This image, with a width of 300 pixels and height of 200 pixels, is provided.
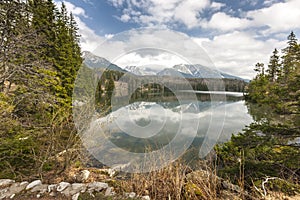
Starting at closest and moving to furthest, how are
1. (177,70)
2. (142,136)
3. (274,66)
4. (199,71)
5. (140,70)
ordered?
1. (199,71)
2. (177,70)
3. (140,70)
4. (142,136)
5. (274,66)

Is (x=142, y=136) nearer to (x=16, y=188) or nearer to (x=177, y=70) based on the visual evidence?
(x=177, y=70)

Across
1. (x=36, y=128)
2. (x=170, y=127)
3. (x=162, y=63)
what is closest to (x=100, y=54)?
(x=162, y=63)

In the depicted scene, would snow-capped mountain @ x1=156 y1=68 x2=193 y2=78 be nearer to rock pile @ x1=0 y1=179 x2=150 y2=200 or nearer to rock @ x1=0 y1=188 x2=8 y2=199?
rock pile @ x1=0 y1=179 x2=150 y2=200

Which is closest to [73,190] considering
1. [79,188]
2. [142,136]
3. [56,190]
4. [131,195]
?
[79,188]

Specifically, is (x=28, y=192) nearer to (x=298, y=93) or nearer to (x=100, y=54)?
(x=100, y=54)

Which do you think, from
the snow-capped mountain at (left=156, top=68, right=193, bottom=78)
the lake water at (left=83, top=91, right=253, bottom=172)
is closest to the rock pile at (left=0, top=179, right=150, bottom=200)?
the lake water at (left=83, top=91, right=253, bottom=172)

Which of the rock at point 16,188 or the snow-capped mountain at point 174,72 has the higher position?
the snow-capped mountain at point 174,72

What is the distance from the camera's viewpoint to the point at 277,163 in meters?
3.81

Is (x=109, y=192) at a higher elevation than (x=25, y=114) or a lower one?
lower

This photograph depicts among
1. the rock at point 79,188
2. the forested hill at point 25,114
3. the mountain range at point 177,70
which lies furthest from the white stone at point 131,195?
the mountain range at point 177,70

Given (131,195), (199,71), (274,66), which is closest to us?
(131,195)

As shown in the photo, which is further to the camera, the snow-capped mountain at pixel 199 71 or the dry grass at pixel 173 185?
the snow-capped mountain at pixel 199 71

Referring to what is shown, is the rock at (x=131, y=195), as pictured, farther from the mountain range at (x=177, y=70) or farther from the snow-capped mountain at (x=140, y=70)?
the snow-capped mountain at (x=140, y=70)

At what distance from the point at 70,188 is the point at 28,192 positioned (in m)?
0.77
